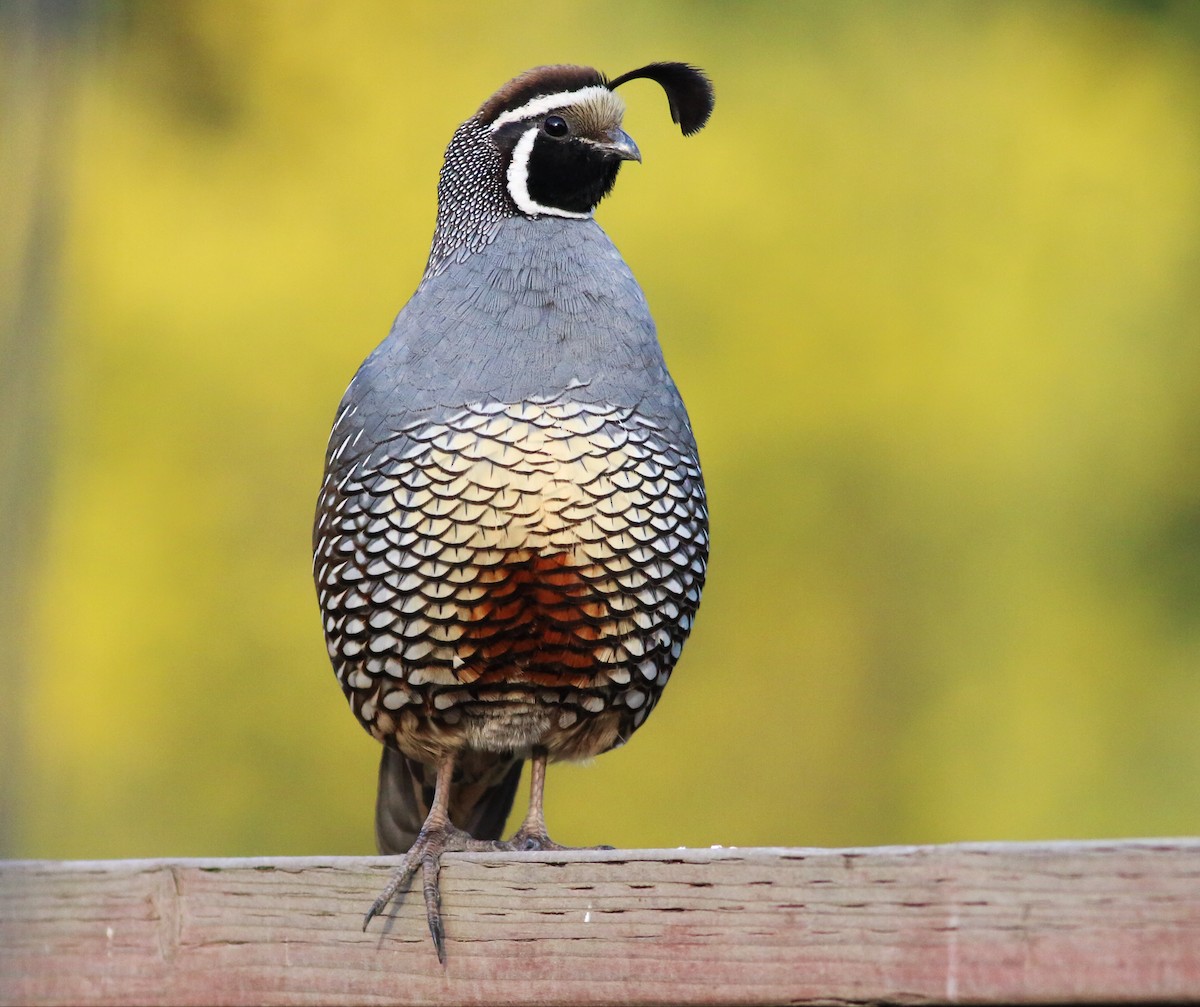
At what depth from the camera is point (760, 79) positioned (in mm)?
6895

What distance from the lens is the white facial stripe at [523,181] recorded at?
295cm

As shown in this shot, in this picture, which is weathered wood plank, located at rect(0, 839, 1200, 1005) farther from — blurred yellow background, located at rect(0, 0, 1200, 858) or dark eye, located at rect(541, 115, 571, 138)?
blurred yellow background, located at rect(0, 0, 1200, 858)

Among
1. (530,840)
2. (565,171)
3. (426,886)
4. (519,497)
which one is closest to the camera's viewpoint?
(426,886)

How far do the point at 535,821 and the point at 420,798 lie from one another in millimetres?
408

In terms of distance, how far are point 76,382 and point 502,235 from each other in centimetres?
381

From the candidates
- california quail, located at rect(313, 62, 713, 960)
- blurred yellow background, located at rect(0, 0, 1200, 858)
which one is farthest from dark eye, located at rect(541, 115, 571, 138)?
blurred yellow background, located at rect(0, 0, 1200, 858)

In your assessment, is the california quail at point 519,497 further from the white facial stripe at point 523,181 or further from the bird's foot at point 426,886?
the bird's foot at point 426,886

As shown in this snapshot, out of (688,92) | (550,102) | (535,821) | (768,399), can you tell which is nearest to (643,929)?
(535,821)

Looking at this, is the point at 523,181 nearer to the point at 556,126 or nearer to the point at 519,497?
the point at 556,126

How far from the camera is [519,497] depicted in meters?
2.50

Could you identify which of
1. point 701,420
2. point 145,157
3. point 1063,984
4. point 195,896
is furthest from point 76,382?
point 1063,984

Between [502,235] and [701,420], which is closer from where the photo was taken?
[502,235]

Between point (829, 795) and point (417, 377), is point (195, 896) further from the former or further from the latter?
point (829, 795)

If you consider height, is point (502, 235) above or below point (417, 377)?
above
